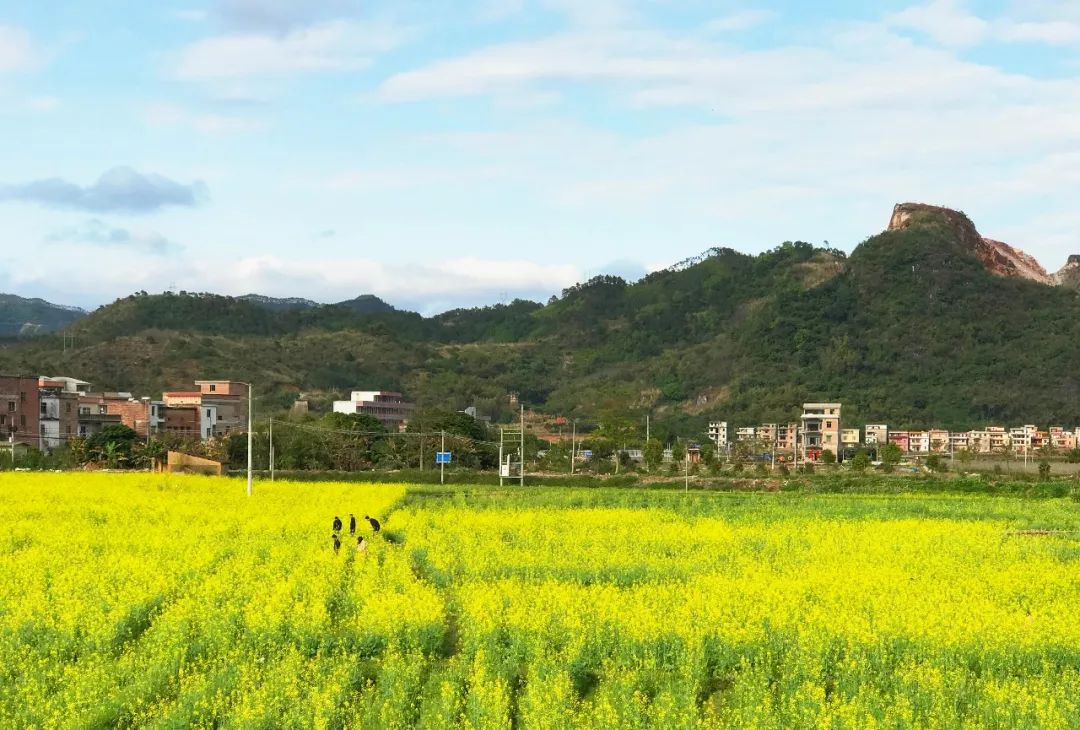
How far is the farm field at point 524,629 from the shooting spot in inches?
664

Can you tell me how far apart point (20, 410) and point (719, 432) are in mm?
76641

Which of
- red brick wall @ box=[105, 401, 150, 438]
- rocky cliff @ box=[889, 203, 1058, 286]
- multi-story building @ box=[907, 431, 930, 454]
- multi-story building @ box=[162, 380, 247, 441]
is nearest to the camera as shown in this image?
red brick wall @ box=[105, 401, 150, 438]

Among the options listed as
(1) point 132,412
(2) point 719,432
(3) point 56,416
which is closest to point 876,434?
(2) point 719,432

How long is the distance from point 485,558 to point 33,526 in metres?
14.2

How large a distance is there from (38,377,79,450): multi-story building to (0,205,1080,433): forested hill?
110 feet

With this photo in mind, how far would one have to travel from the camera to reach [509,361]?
198375mm

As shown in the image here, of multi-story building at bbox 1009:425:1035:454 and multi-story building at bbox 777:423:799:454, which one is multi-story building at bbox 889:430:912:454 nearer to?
multi-story building at bbox 777:423:799:454

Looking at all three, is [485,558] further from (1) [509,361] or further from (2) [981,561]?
(1) [509,361]

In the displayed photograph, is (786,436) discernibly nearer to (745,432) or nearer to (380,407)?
(745,432)

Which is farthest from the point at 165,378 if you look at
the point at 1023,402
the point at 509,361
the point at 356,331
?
the point at 1023,402

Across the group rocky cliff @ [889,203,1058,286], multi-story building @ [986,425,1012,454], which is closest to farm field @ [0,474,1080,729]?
multi-story building @ [986,425,1012,454]

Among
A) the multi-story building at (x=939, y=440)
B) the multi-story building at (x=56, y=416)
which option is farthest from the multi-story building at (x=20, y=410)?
the multi-story building at (x=939, y=440)

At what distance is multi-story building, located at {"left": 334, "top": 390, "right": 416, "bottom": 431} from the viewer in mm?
128863

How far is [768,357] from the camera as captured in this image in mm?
158500
